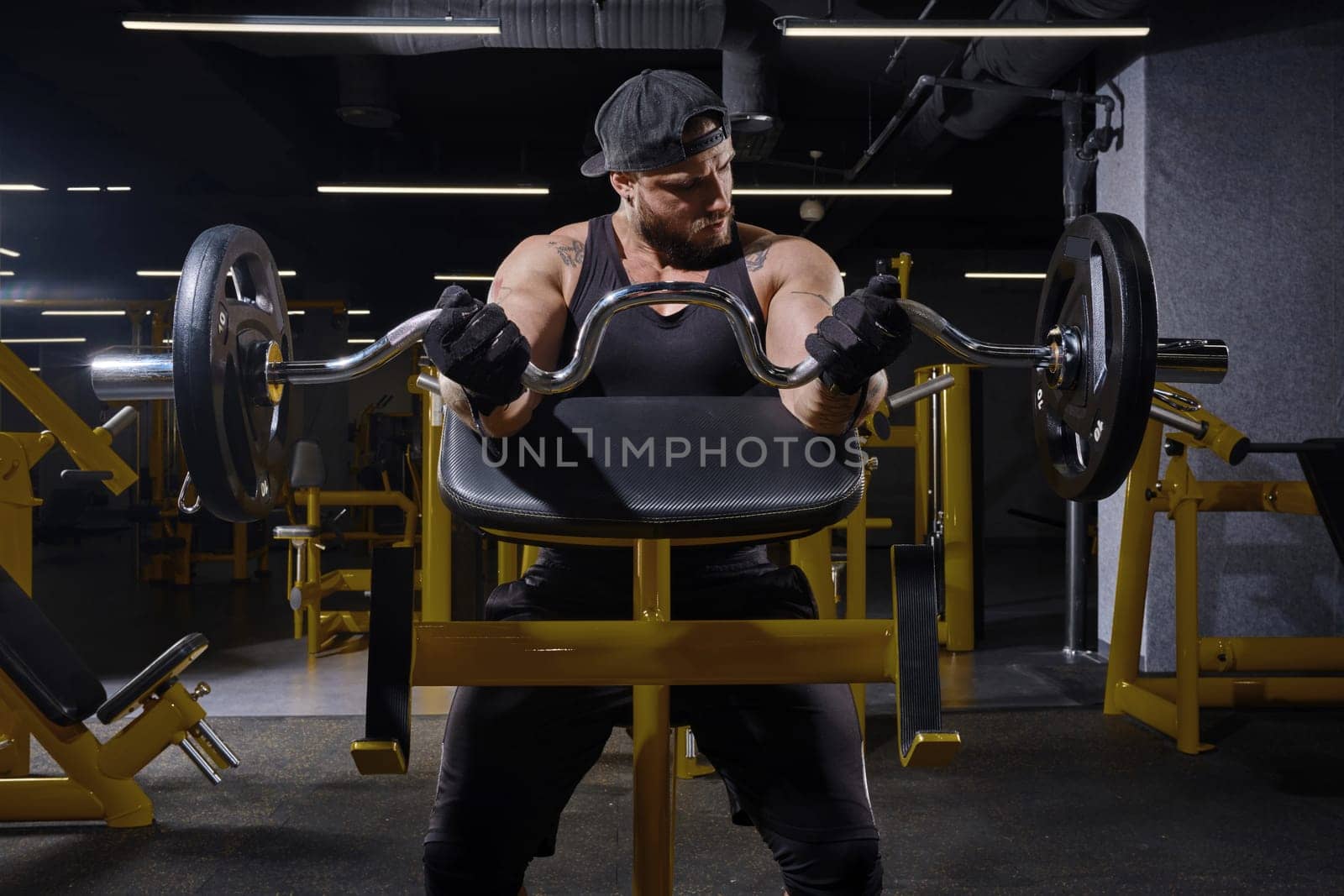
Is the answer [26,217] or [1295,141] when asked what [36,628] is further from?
[26,217]

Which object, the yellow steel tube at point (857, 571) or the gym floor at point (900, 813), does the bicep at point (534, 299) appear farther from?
the yellow steel tube at point (857, 571)

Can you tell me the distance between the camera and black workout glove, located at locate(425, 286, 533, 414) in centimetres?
98

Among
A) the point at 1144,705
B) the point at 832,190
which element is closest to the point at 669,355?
the point at 1144,705

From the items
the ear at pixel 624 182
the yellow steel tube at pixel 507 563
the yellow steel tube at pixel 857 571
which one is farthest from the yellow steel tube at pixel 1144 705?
the ear at pixel 624 182

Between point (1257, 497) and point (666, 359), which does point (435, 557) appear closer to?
A: point (666, 359)

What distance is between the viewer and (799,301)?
1407 mm

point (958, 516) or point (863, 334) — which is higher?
point (863, 334)

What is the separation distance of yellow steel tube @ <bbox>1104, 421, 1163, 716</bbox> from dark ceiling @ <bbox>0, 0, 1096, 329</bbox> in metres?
3.09

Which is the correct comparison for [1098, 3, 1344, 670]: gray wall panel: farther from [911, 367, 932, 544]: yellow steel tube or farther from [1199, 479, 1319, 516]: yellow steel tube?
[911, 367, 932, 544]: yellow steel tube

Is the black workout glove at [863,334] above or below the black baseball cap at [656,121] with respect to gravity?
below

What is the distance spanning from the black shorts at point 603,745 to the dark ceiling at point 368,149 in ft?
13.8

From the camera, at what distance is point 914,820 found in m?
2.41

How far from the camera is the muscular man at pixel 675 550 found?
1.20m

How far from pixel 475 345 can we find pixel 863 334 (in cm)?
38
